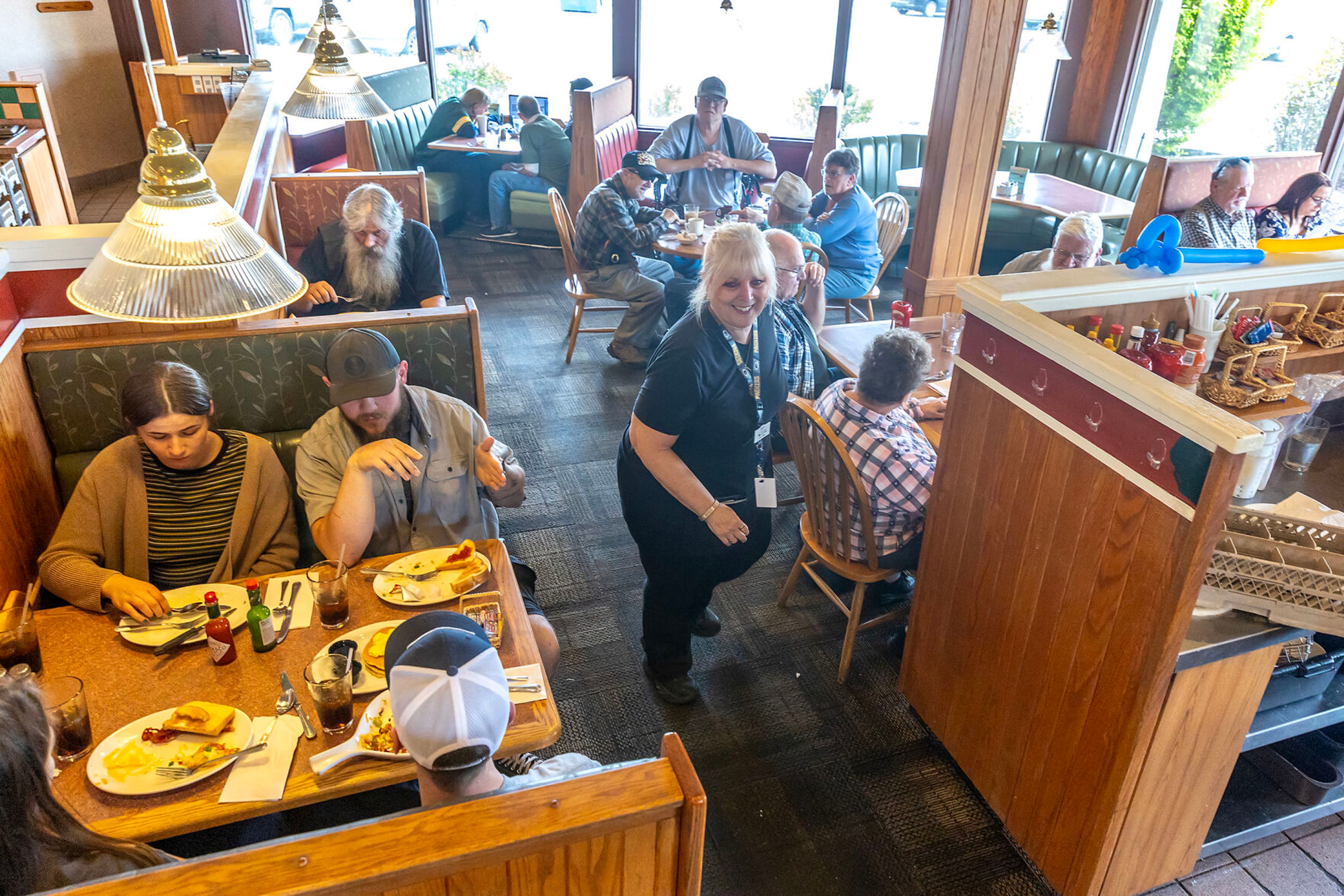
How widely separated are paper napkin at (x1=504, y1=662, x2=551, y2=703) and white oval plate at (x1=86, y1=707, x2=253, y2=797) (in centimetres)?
47

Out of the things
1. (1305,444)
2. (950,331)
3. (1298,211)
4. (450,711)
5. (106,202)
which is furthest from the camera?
(106,202)

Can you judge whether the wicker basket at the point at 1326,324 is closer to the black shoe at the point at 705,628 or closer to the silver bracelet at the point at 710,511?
the silver bracelet at the point at 710,511

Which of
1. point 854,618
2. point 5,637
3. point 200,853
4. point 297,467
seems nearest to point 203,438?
point 297,467

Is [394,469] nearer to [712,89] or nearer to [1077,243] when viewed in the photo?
[1077,243]

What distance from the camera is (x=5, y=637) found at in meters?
1.71

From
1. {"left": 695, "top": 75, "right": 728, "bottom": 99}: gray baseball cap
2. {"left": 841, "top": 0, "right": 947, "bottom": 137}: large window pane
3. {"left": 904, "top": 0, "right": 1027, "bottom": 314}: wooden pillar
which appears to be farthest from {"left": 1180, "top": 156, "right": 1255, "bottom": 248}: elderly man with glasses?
{"left": 841, "top": 0, "right": 947, "bottom": 137}: large window pane

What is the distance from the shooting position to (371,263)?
3721mm

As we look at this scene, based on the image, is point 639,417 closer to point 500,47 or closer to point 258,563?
point 258,563

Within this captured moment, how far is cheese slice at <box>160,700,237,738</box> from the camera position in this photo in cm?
157

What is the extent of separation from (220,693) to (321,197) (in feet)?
12.2

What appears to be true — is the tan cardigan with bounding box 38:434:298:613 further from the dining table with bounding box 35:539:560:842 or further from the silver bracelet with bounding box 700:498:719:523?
the silver bracelet with bounding box 700:498:719:523

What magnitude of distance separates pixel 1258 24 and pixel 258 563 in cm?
712

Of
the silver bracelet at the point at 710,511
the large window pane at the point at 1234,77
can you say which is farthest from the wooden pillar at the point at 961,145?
the large window pane at the point at 1234,77

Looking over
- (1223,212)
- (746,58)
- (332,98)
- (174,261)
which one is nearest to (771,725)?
(174,261)
